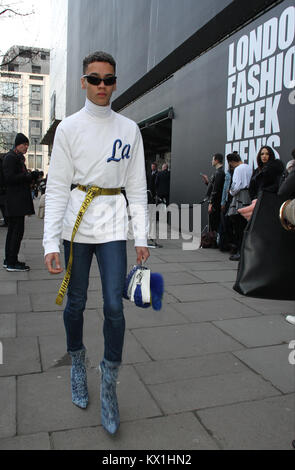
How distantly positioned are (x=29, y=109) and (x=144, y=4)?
7134 cm

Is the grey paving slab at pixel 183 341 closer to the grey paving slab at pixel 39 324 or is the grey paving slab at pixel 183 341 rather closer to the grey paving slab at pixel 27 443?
the grey paving slab at pixel 39 324

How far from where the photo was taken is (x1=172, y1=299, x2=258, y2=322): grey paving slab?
422 cm

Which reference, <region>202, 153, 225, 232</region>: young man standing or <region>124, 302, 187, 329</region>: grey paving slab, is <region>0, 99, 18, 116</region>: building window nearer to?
<region>202, 153, 225, 232</region>: young man standing

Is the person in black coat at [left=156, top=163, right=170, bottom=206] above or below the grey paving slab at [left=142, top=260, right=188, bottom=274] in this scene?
above

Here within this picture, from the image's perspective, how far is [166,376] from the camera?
2.91 meters

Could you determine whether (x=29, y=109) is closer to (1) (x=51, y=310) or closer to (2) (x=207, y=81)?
(2) (x=207, y=81)

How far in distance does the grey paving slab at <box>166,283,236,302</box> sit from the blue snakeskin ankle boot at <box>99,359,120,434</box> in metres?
2.53

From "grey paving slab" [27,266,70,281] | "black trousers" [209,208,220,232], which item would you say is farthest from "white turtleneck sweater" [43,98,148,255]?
"black trousers" [209,208,220,232]

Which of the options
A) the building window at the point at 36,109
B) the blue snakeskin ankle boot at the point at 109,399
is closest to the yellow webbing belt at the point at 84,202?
the blue snakeskin ankle boot at the point at 109,399

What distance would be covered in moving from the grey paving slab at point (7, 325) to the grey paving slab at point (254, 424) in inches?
73.4

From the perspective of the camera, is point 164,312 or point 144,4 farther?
point 144,4

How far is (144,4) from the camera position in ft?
43.3

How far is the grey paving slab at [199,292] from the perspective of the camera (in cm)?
495
